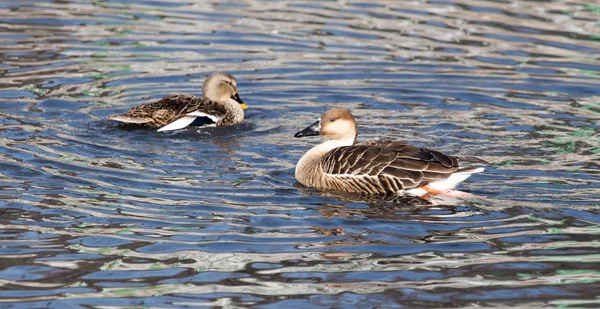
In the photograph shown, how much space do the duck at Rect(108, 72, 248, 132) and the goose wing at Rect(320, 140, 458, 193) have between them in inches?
115

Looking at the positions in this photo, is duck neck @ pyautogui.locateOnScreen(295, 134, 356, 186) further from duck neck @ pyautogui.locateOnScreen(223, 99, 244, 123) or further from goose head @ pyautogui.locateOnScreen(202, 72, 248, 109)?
goose head @ pyautogui.locateOnScreen(202, 72, 248, 109)

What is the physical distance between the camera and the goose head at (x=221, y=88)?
46.2 feet

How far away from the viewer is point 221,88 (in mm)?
→ 14195

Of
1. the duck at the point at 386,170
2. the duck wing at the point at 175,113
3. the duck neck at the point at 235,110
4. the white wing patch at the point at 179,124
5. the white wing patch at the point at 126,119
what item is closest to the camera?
the duck at the point at 386,170

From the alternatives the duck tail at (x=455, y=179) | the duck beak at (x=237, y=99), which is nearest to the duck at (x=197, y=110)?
the duck beak at (x=237, y=99)

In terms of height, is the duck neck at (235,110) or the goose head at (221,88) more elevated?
the goose head at (221,88)

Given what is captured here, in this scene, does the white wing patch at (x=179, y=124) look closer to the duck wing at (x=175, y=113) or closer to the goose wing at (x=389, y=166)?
the duck wing at (x=175, y=113)

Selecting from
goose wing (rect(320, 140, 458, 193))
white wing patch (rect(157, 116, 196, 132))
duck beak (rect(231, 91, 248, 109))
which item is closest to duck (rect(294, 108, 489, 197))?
goose wing (rect(320, 140, 458, 193))

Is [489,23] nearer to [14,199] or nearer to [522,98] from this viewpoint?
[522,98]

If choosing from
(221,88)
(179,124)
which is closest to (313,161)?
(179,124)

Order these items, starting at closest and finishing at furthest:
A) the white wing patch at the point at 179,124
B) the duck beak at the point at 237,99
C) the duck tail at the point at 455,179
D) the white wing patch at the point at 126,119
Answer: the duck tail at the point at 455,179, the white wing patch at the point at 126,119, the white wing patch at the point at 179,124, the duck beak at the point at 237,99

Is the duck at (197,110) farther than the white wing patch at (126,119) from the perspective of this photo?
Yes

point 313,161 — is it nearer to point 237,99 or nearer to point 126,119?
point 126,119

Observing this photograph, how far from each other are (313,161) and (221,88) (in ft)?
11.0
